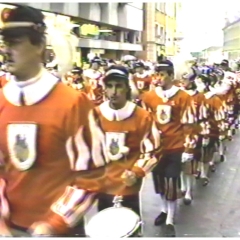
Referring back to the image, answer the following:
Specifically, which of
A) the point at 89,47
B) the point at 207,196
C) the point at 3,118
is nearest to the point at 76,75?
the point at 207,196

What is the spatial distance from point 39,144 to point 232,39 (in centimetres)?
6769

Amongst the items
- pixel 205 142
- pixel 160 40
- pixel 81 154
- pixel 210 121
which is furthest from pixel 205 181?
pixel 160 40

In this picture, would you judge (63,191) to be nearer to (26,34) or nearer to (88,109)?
(88,109)

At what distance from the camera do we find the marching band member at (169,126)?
23.5 feet

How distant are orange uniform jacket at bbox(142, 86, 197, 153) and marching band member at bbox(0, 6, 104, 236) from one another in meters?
4.07

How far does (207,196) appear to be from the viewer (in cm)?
927

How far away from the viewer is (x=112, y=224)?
400 centimetres

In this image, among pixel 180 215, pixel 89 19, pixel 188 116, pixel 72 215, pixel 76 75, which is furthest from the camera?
pixel 89 19

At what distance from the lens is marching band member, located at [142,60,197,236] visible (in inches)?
282

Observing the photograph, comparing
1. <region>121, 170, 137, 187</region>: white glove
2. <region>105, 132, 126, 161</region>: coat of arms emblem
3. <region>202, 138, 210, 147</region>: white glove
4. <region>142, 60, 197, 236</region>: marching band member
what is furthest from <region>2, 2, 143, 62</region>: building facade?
<region>121, 170, 137, 187</region>: white glove

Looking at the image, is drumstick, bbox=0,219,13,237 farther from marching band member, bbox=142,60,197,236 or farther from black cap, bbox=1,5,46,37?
marching band member, bbox=142,60,197,236

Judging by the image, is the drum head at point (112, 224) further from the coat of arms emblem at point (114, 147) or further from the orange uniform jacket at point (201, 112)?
the orange uniform jacket at point (201, 112)

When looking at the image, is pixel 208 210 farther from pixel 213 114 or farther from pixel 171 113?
pixel 213 114

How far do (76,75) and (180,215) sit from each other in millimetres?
6300
